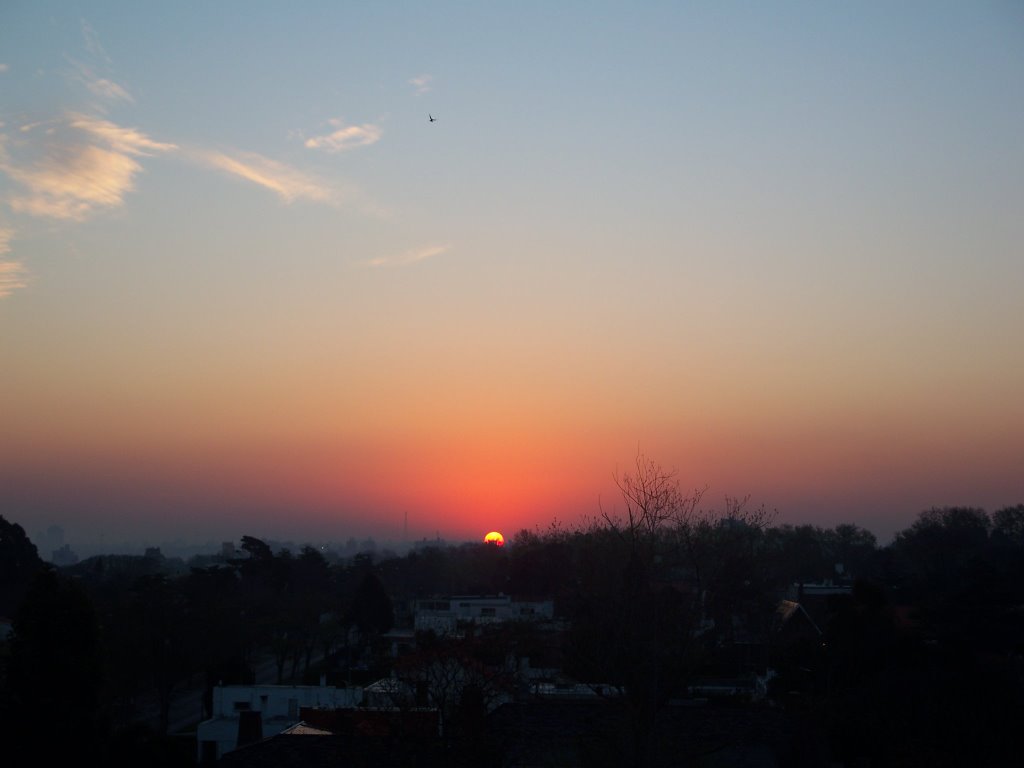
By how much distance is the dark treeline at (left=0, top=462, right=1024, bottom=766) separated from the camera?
17891 mm

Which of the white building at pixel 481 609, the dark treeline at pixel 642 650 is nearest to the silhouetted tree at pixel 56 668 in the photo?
the dark treeline at pixel 642 650

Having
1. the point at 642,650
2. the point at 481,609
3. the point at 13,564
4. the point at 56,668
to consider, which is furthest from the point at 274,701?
the point at 13,564

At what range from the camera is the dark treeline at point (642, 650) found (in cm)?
1789

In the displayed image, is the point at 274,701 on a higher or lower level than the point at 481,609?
lower

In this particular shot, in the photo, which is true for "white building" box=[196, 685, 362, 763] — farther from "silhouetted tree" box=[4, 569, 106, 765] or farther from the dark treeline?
"silhouetted tree" box=[4, 569, 106, 765]

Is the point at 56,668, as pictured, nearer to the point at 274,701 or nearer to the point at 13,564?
the point at 274,701

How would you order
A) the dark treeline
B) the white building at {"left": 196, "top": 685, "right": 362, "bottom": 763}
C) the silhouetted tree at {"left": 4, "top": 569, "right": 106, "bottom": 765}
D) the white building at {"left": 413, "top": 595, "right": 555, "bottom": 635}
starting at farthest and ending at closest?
the white building at {"left": 413, "top": 595, "right": 555, "bottom": 635}
the white building at {"left": 196, "top": 685, "right": 362, "bottom": 763}
the silhouetted tree at {"left": 4, "top": 569, "right": 106, "bottom": 765}
the dark treeline

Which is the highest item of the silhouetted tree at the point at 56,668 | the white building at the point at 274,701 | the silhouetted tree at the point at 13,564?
the silhouetted tree at the point at 13,564

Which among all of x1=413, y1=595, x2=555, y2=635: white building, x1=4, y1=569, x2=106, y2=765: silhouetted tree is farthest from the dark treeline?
x1=413, y1=595, x2=555, y2=635: white building

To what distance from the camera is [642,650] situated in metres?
17.5

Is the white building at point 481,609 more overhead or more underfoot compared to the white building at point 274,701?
more overhead

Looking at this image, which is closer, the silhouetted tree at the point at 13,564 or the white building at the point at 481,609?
the white building at the point at 481,609

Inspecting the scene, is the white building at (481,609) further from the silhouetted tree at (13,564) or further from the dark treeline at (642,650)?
the silhouetted tree at (13,564)

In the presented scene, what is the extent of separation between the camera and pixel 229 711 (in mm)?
28031
